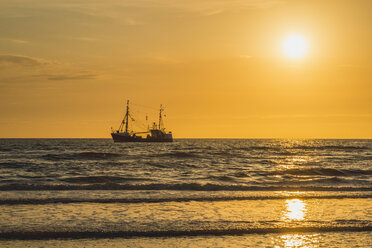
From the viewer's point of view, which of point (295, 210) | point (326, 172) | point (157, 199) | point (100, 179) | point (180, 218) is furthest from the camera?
point (326, 172)

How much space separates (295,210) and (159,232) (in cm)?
615

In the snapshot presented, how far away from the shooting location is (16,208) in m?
15.4

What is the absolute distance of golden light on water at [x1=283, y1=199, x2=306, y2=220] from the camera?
1395 centimetres

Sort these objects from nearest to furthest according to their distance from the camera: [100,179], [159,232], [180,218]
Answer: [159,232]
[180,218]
[100,179]

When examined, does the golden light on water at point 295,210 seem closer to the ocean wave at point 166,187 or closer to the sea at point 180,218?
the sea at point 180,218

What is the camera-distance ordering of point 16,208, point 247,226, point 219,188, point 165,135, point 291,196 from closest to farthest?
1. point 247,226
2. point 16,208
3. point 291,196
4. point 219,188
5. point 165,135

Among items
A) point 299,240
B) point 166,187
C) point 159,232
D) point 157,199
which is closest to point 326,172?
point 166,187

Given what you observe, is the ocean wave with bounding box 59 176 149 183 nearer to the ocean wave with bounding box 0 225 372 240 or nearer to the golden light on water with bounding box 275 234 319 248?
the ocean wave with bounding box 0 225 372 240

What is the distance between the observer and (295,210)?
1541 centimetres

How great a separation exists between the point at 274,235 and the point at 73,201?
30.4 feet

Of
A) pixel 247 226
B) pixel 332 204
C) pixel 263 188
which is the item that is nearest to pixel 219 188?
pixel 263 188

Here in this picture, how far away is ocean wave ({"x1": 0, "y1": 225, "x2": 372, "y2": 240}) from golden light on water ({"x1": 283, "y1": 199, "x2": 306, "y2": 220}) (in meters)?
1.67

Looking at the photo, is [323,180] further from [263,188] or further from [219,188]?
[219,188]

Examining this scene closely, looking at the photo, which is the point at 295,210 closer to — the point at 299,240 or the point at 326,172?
the point at 299,240
